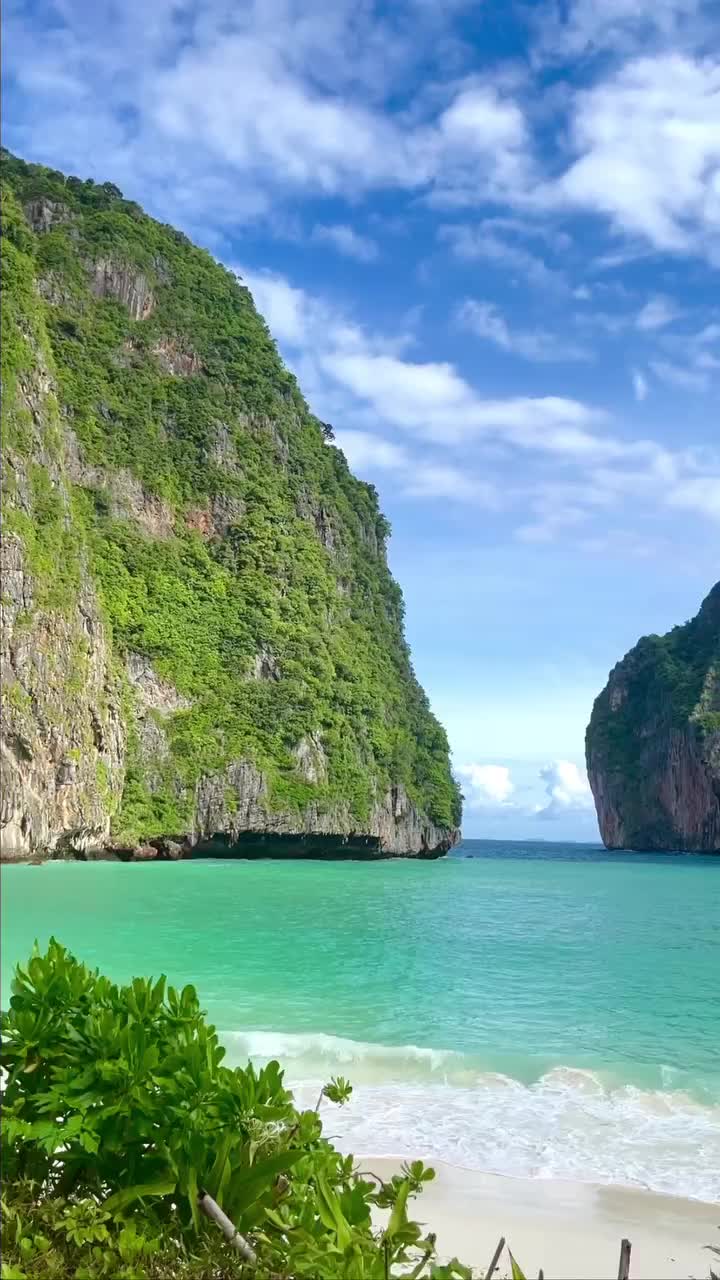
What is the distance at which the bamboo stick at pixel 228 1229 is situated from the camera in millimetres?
2033

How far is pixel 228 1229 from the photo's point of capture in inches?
80.3

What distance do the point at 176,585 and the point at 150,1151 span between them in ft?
166

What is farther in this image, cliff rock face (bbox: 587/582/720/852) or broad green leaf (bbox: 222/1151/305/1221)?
cliff rock face (bbox: 587/582/720/852)

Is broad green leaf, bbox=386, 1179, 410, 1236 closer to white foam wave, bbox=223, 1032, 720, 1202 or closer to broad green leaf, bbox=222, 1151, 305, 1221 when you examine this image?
broad green leaf, bbox=222, 1151, 305, 1221

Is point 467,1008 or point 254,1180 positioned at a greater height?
point 254,1180

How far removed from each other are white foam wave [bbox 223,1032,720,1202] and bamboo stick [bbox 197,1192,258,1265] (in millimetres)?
4075

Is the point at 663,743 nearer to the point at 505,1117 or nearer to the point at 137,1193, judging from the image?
the point at 505,1117

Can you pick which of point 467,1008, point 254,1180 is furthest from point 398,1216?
point 467,1008

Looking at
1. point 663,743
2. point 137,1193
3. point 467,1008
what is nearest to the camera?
point 137,1193

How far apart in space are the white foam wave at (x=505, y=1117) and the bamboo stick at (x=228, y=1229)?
4.07 meters

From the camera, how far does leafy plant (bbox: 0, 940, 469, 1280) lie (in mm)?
2068

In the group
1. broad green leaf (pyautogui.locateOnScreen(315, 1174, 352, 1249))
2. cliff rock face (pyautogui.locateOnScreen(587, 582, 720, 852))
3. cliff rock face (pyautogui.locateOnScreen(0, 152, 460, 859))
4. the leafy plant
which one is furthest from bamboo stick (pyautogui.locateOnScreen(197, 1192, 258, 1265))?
cliff rock face (pyautogui.locateOnScreen(587, 582, 720, 852))

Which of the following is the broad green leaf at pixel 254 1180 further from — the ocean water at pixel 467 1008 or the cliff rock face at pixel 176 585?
the cliff rock face at pixel 176 585

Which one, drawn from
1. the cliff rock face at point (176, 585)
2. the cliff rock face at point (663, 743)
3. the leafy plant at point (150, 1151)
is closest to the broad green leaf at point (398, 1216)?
the leafy plant at point (150, 1151)
